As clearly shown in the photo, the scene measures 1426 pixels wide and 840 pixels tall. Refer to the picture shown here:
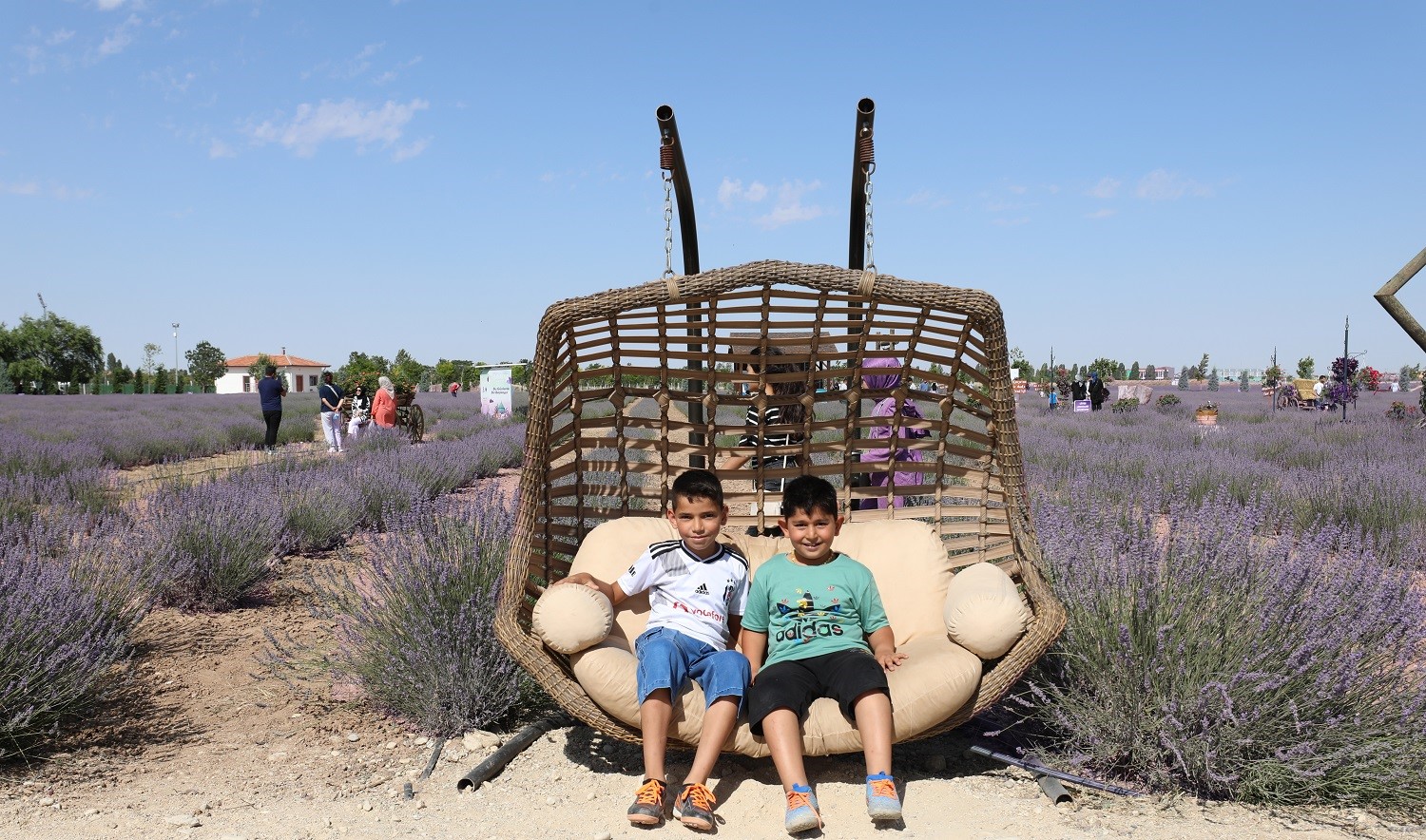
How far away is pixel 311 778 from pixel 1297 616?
9.73ft

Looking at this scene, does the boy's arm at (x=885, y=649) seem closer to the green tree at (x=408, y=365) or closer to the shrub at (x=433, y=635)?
the shrub at (x=433, y=635)

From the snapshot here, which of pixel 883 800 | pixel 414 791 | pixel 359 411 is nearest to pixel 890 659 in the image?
pixel 883 800

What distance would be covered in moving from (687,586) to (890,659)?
2.25 ft

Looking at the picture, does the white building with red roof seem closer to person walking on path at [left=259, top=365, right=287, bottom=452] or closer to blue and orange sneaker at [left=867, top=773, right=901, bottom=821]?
person walking on path at [left=259, top=365, right=287, bottom=452]

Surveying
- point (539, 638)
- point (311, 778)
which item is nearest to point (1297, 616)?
point (539, 638)

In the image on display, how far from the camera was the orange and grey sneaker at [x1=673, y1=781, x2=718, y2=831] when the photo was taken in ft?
7.65

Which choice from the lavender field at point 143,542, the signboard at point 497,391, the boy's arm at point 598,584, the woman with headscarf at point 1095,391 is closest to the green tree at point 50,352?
the signboard at point 497,391

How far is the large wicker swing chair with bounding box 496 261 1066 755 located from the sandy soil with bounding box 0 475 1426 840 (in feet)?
0.71

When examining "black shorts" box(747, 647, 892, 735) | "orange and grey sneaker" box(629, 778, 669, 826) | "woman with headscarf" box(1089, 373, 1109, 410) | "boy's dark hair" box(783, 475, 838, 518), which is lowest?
"orange and grey sneaker" box(629, 778, 669, 826)

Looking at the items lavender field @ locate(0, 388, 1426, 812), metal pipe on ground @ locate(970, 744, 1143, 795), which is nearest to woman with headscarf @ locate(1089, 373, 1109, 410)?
lavender field @ locate(0, 388, 1426, 812)

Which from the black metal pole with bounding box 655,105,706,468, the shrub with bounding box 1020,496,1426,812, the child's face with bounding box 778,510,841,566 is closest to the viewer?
the shrub with bounding box 1020,496,1426,812

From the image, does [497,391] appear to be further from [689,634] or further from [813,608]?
[813,608]

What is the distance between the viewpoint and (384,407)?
1235 centimetres

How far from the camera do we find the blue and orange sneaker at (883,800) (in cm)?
233
